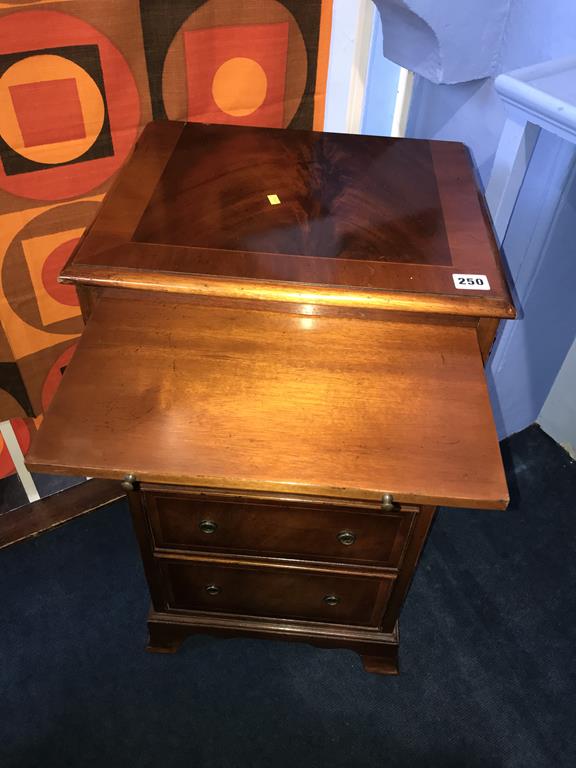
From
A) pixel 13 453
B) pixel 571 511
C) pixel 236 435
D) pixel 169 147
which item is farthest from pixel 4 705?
pixel 571 511

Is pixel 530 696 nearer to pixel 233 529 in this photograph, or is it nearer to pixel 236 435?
pixel 233 529

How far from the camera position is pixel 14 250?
5.76 feet

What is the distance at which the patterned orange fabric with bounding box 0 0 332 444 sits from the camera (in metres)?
1.55

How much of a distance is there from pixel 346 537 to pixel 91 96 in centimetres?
122

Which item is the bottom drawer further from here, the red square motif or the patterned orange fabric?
the red square motif

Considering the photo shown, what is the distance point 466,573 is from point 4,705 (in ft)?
4.57

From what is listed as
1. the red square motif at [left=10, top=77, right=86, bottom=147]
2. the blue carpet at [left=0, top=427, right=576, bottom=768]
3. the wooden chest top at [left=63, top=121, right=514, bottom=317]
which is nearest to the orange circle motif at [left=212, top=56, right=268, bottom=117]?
the wooden chest top at [left=63, top=121, right=514, bottom=317]

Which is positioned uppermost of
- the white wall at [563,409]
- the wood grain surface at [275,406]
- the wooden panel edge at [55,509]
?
the wood grain surface at [275,406]

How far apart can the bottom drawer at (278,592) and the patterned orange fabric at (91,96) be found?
802 mm

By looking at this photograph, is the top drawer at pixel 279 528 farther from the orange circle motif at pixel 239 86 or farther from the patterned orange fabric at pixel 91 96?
the orange circle motif at pixel 239 86

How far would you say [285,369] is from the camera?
4.19 ft

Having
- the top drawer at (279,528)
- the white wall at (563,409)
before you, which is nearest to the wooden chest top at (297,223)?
the top drawer at (279,528)

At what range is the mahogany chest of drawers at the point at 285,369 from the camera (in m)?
1.14

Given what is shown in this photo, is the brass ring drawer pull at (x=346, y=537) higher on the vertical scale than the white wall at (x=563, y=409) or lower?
higher
